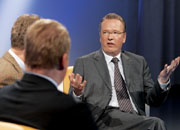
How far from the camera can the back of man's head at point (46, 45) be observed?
1.39m

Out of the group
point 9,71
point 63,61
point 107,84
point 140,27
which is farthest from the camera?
point 140,27

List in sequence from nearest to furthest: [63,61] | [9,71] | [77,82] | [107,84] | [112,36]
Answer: [63,61] → [9,71] → [77,82] → [107,84] → [112,36]

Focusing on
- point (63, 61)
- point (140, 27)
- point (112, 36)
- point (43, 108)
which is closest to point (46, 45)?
point (63, 61)

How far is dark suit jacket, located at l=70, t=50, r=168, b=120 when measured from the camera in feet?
9.52

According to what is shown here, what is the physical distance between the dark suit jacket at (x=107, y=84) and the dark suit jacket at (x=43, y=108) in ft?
4.87

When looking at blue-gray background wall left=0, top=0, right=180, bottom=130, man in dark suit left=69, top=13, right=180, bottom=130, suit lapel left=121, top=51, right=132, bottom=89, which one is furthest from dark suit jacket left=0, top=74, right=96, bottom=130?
blue-gray background wall left=0, top=0, right=180, bottom=130

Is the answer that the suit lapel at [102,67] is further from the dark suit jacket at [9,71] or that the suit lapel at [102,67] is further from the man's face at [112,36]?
the dark suit jacket at [9,71]

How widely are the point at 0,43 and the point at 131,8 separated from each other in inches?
68.9

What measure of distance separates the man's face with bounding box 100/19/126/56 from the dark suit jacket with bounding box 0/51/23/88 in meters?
1.14

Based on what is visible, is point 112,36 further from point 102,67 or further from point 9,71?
point 9,71

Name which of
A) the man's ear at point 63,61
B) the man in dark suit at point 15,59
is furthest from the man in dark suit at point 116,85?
the man's ear at point 63,61

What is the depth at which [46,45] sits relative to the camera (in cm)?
139

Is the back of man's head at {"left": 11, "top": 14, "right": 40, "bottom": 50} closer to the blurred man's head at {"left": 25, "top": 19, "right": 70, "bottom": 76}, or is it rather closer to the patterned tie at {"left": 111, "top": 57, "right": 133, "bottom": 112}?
the blurred man's head at {"left": 25, "top": 19, "right": 70, "bottom": 76}

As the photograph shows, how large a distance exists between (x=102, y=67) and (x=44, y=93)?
171 cm
